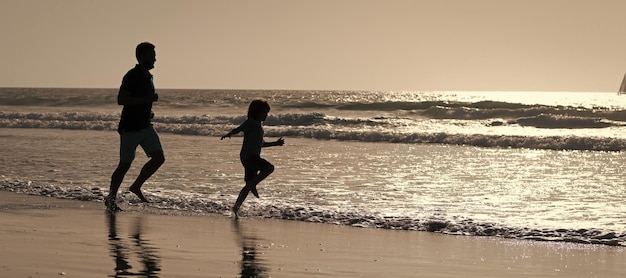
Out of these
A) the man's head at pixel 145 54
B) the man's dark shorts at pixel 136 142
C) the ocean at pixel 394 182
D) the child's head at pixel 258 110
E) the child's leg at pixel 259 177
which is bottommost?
the ocean at pixel 394 182

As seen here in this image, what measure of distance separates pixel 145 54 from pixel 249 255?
3.38 metres

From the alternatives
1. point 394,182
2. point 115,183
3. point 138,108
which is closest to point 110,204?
point 115,183

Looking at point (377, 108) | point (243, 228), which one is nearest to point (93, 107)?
point (377, 108)

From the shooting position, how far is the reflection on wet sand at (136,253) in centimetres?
612

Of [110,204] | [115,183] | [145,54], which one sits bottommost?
[110,204]

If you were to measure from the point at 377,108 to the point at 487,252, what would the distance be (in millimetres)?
44809

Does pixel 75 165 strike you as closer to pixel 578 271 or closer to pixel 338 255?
pixel 338 255

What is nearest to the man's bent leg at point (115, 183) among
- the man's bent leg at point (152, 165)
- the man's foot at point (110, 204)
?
the man's foot at point (110, 204)

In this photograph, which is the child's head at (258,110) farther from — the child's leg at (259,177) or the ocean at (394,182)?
the ocean at (394,182)

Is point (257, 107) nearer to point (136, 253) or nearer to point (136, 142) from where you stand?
point (136, 142)

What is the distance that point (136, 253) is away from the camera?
276 inches

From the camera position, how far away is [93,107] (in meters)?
56.9

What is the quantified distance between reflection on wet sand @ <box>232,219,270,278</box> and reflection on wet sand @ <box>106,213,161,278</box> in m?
0.62

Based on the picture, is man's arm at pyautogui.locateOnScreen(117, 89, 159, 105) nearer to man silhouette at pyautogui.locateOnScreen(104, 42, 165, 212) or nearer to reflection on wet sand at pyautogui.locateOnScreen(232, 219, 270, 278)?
man silhouette at pyautogui.locateOnScreen(104, 42, 165, 212)
